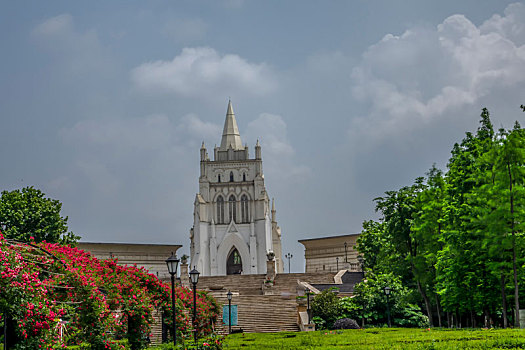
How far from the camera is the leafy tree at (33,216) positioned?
37438 millimetres

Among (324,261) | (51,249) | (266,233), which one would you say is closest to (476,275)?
(51,249)

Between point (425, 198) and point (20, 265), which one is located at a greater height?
point (425, 198)

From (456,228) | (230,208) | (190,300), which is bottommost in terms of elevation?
(190,300)

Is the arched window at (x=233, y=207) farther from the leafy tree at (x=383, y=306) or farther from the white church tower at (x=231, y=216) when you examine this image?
the leafy tree at (x=383, y=306)

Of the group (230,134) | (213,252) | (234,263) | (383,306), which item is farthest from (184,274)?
(230,134)

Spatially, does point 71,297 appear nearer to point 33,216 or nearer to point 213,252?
point 33,216

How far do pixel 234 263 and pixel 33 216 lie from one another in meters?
46.6

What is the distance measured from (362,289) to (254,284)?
718 inches

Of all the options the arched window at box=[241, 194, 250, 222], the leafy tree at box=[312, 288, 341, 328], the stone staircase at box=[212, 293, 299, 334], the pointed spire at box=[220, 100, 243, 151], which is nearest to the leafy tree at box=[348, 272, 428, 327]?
the leafy tree at box=[312, 288, 341, 328]

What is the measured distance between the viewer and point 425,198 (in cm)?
3053

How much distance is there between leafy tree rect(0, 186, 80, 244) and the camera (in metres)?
37.4

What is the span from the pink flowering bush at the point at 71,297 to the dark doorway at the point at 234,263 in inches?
2379

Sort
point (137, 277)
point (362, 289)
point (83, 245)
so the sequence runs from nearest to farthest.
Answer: point (137, 277), point (362, 289), point (83, 245)

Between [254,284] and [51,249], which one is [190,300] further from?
[254,284]
